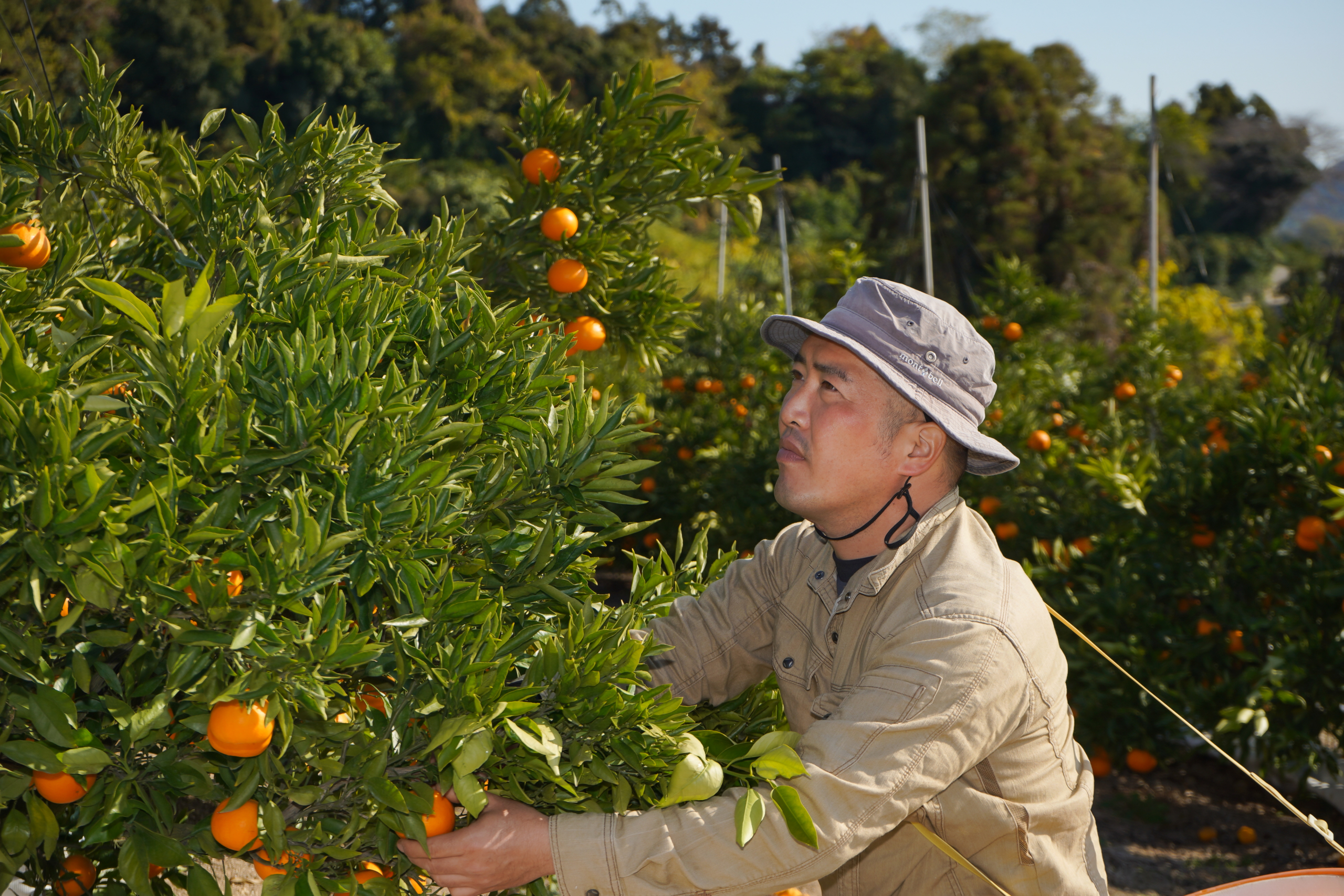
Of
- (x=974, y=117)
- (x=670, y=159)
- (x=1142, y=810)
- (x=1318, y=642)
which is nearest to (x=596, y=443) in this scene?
(x=670, y=159)

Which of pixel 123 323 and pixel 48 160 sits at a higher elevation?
pixel 48 160

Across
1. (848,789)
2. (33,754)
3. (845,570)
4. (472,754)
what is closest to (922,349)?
(845,570)

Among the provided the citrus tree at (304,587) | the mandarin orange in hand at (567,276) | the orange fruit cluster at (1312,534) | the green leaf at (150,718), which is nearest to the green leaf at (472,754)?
the citrus tree at (304,587)

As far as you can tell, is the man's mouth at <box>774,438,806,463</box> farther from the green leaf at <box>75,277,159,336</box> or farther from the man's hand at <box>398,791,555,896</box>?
the green leaf at <box>75,277,159,336</box>

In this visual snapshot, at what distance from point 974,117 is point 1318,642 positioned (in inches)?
594

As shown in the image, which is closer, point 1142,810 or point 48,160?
point 48,160

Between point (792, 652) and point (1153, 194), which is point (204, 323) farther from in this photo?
point (1153, 194)

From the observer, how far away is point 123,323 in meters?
1.19

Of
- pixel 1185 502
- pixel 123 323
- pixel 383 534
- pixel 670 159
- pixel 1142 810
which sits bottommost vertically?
pixel 1142 810

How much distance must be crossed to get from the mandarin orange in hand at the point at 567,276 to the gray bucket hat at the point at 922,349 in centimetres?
61

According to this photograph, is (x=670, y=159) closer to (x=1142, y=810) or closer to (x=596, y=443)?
(x=596, y=443)

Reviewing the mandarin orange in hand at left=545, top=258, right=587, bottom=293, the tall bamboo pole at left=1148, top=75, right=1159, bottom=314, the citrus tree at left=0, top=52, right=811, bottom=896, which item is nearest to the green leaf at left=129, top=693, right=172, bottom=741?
the citrus tree at left=0, top=52, right=811, bottom=896

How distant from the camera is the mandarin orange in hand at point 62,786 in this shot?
3.46 feet

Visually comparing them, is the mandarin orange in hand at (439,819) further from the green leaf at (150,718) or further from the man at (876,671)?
the green leaf at (150,718)
